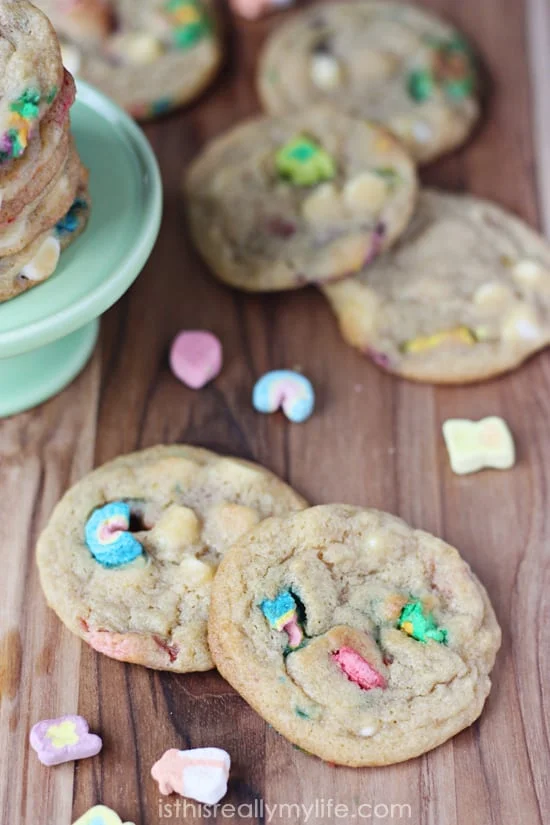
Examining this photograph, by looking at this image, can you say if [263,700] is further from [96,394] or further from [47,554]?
[96,394]

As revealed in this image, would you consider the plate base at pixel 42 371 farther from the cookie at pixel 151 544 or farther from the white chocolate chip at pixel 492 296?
the white chocolate chip at pixel 492 296

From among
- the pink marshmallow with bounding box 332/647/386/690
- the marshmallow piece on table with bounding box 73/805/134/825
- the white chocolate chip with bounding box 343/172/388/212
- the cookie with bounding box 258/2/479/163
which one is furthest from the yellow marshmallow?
the marshmallow piece on table with bounding box 73/805/134/825

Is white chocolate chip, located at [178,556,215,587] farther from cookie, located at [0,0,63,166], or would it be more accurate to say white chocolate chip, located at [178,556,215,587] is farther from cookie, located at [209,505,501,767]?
cookie, located at [0,0,63,166]

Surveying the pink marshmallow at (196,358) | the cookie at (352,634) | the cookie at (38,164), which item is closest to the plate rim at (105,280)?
the cookie at (38,164)

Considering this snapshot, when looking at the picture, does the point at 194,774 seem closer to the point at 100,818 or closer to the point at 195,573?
the point at 100,818

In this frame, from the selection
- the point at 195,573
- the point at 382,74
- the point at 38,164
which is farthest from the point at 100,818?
the point at 382,74
